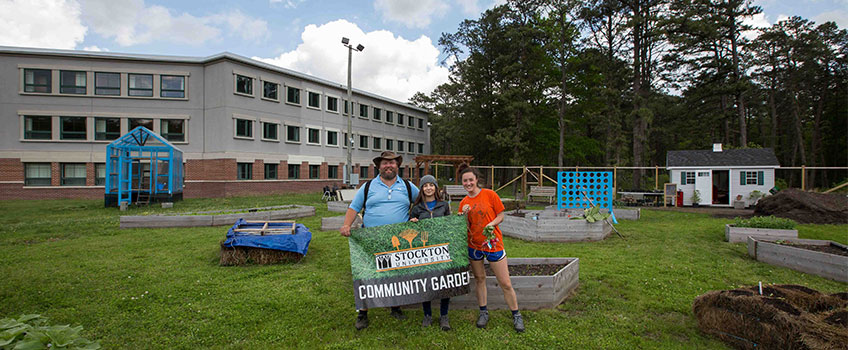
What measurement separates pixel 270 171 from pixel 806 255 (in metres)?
30.0

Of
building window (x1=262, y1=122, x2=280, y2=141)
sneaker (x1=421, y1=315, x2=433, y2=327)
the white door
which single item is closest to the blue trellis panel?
sneaker (x1=421, y1=315, x2=433, y2=327)

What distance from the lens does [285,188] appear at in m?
30.6

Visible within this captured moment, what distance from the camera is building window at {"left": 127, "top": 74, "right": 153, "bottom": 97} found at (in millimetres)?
27006

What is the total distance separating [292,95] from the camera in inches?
1257

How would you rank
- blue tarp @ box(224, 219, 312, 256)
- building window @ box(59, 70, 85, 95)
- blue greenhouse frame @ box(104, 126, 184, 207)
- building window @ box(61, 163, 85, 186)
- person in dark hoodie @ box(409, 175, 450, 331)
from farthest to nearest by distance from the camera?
building window @ box(61, 163, 85, 186), building window @ box(59, 70, 85, 95), blue greenhouse frame @ box(104, 126, 184, 207), blue tarp @ box(224, 219, 312, 256), person in dark hoodie @ box(409, 175, 450, 331)

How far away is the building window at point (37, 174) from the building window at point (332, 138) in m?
19.3

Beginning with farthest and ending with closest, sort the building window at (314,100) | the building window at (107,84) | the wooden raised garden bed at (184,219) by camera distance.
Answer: the building window at (314,100)
the building window at (107,84)
the wooden raised garden bed at (184,219)

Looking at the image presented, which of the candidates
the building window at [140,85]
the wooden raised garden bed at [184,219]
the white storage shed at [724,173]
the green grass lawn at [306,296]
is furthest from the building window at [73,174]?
the white storage shed at [724,173]

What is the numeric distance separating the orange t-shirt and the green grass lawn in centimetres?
97

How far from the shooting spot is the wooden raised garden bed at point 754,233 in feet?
28.7

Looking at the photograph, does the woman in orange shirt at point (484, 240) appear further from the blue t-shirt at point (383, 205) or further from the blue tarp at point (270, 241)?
the blue tarp at point (270, 241)

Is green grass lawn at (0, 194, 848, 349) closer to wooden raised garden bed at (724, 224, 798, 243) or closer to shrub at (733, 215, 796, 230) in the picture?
wooden raised garden bed at (724, 224, 798, 243)

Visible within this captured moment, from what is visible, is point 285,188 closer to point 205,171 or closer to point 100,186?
point 205,171

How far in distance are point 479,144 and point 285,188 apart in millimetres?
19972
